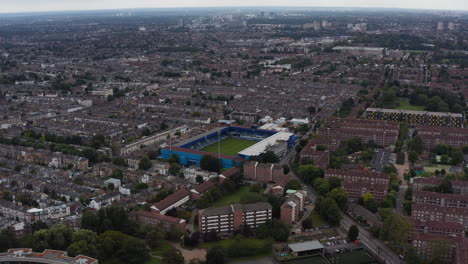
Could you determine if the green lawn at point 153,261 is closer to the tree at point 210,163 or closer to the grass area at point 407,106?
the tree at point 210,163

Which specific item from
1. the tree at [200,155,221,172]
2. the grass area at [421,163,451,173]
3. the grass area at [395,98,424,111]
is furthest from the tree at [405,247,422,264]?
the grass area at [395,98,424,111]

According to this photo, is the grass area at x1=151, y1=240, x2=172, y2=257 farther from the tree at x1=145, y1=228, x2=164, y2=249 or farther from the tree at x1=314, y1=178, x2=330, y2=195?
the tree at x1=314, y1=178, x2=330, y2=195

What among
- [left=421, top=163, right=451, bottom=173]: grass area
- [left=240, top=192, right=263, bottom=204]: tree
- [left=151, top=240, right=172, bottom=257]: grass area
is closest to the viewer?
[left=151, top=240, right=172, bottom=257]: grass area

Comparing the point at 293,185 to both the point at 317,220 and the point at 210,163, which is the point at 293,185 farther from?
the point at 210,163

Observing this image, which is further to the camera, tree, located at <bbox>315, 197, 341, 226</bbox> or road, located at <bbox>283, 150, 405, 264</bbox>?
tree, located at <bbox>315, 197, 341, 226</bbox>

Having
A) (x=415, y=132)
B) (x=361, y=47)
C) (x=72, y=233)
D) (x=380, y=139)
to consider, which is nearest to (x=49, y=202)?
(x=72, y=233)

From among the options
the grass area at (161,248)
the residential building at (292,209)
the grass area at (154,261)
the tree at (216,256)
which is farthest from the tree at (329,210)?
the grass area at (154,261)
